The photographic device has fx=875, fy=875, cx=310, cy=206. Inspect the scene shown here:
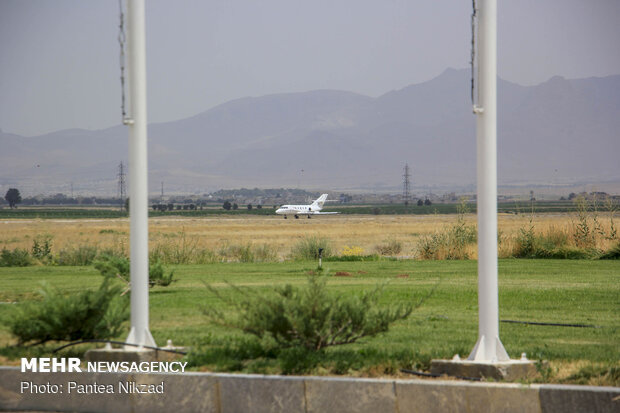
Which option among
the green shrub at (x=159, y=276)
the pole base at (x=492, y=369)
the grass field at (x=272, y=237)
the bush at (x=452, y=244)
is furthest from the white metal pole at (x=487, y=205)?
the bush at (x=452, y=244)

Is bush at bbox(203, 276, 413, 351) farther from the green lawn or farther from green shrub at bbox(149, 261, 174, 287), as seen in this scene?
green shrub at bbox(149, 261, 174, 287)

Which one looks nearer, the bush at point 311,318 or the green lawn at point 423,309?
the bush at point 311,318

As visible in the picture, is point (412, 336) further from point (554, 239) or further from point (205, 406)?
point (554, 239)

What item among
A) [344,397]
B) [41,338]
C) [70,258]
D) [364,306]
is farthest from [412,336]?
[70,258]

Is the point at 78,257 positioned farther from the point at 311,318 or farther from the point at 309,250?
the point at 311,318

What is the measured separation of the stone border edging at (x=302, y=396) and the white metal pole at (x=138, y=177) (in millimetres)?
764

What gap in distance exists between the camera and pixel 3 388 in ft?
26.4

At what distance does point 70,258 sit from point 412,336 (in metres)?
17.4

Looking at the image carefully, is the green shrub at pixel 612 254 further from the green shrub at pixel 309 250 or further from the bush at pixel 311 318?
the bush at pixel 311 318

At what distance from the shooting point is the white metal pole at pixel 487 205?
7941 mm

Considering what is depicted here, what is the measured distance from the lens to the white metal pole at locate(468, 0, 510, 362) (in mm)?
7941

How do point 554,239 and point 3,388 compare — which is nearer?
point 3,388

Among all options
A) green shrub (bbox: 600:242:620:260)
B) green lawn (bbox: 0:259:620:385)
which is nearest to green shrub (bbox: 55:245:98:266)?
green lawn (bbox: 0:259:620:385)

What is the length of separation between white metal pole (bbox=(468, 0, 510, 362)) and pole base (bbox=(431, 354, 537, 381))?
107 mm
